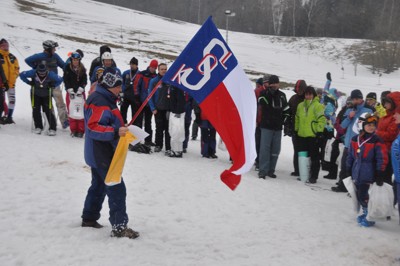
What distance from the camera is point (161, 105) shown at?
31.9 feet

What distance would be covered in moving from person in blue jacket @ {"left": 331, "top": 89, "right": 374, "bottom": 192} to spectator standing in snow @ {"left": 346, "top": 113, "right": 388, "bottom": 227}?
5.58ft

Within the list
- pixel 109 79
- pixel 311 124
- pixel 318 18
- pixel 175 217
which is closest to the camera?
pixel 109 79

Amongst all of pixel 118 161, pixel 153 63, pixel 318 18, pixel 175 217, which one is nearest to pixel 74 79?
pixel 153 63

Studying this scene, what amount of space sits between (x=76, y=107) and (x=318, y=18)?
222 ft

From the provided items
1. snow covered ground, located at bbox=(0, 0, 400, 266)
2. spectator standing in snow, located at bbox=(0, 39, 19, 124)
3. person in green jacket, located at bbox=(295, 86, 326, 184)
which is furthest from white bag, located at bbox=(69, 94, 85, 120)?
person in green jacket, located at bbox=(295, 86, 326, 184)

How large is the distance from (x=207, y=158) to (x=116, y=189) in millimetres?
5621

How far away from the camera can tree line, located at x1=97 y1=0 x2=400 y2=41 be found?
64.2 m

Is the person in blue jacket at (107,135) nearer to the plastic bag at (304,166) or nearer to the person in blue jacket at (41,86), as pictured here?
the plastic bag at (304,166)

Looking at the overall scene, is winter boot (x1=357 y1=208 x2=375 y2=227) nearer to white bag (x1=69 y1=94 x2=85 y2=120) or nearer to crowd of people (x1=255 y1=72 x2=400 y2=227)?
crowd of people (x1=255 y1=72 x2=400 y2=227)

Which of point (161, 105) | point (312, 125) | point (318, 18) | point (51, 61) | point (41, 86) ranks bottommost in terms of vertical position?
point (312, 125)

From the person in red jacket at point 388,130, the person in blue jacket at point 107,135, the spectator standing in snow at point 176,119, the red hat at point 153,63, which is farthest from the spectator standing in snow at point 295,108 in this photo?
the person in blue jacket at point 107,135

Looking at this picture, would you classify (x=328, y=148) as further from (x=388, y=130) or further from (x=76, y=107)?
(x=76, y=107)

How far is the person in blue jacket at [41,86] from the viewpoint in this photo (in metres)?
9.63

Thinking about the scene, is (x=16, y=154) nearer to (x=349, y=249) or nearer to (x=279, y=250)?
(x=279, y=250)
